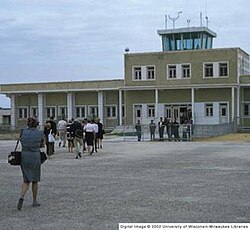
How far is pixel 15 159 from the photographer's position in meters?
10.7

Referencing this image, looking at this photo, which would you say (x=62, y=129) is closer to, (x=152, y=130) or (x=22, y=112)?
(x=152, y=130)

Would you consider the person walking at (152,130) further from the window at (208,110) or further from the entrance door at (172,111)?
the entrance door at (172,111)

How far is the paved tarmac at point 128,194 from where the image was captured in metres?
9.17

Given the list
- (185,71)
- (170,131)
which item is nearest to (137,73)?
(185,71)

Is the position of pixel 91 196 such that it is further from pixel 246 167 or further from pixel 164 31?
pixel 164 31

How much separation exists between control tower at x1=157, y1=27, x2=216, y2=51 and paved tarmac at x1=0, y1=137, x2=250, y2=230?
1655 inches

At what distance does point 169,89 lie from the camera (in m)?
54.6

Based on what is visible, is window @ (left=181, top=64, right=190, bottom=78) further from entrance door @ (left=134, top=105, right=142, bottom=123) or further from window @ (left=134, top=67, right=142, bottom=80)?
entrance door @ (left=134, top=105, right=142, bottom=123)

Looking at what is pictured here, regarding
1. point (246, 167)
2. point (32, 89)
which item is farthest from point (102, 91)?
point (246, 167)

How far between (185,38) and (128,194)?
1987 inches

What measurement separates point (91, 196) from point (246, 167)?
7.33 meters

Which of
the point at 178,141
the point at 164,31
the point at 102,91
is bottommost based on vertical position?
the point at 178,141

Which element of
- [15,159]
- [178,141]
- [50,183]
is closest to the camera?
[15,159]

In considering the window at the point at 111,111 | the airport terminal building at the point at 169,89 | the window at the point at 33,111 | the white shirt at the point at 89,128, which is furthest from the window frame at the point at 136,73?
the white shirt at the point at 89,128
